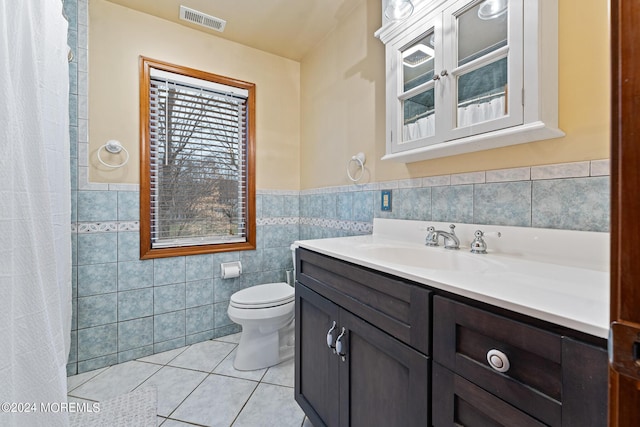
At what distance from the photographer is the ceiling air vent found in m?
1.91

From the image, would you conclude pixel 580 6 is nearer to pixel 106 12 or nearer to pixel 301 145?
pixel 301 145

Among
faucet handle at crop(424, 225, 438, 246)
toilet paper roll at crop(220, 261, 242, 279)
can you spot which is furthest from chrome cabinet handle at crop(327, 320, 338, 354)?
toilet paper roll at crop(220, 261, 242, 279)

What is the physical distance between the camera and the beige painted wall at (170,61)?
71.2 inches

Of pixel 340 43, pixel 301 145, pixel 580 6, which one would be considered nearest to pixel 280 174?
pixel 301 145

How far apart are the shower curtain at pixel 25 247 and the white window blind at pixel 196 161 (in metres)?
1.11

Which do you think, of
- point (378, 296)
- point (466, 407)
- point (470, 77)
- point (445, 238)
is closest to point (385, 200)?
point (445, 238)

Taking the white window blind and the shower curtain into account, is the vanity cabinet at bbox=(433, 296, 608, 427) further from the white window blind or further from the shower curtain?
the white window blind

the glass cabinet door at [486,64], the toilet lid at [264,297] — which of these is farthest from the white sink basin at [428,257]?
the toilet lid at [264,297]

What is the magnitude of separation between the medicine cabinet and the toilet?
999 mm

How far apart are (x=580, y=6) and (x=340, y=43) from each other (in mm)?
1439

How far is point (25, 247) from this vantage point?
2.47 ft

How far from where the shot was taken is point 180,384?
165 centimetres

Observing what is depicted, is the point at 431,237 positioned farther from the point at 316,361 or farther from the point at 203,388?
the point at 203,388

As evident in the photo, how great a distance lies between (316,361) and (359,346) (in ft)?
1.08
